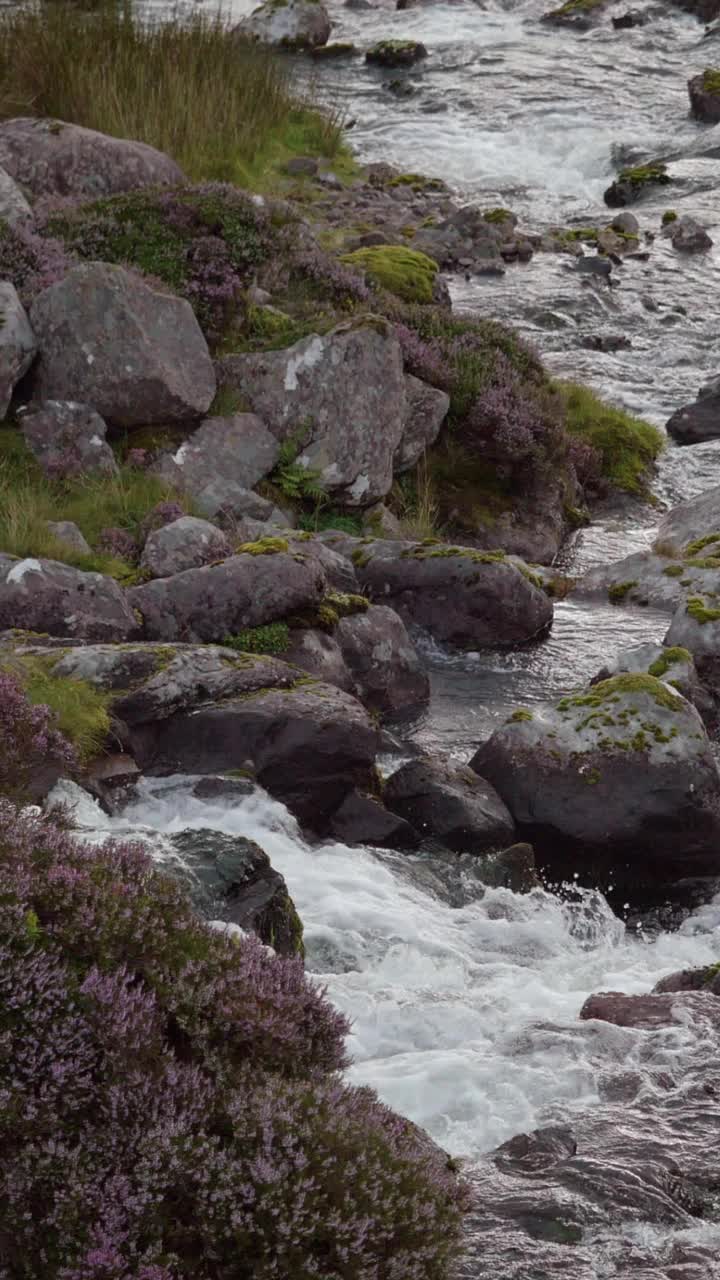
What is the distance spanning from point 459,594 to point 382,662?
169 centimetres

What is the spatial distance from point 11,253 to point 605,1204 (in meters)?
13.1

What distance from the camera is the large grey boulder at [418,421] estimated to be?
56.6ft

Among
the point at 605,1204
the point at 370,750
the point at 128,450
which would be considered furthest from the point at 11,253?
the point at 605,1204

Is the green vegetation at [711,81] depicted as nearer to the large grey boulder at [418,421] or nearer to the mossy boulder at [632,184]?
the mossy boulder at [632,184]

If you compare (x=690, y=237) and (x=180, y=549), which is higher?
(x=690, y=237)

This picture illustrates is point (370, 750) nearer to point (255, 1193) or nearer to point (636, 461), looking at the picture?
point (255, 1193)

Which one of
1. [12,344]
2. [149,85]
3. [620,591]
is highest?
[149,85]

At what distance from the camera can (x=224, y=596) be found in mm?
12828

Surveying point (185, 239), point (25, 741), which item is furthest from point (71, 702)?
point (185, 239)

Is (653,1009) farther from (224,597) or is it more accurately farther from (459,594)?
(459,594)

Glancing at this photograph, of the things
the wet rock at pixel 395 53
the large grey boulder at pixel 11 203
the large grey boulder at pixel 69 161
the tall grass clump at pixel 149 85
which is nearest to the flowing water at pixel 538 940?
the tall grass clump at pixel 149 85

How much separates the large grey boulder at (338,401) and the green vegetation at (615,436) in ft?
13.7

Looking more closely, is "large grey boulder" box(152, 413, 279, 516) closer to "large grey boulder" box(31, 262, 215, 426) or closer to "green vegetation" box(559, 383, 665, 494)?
"large grey boulder" box(31, 262, 215, 426)

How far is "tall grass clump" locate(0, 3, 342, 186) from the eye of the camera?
23188mm
